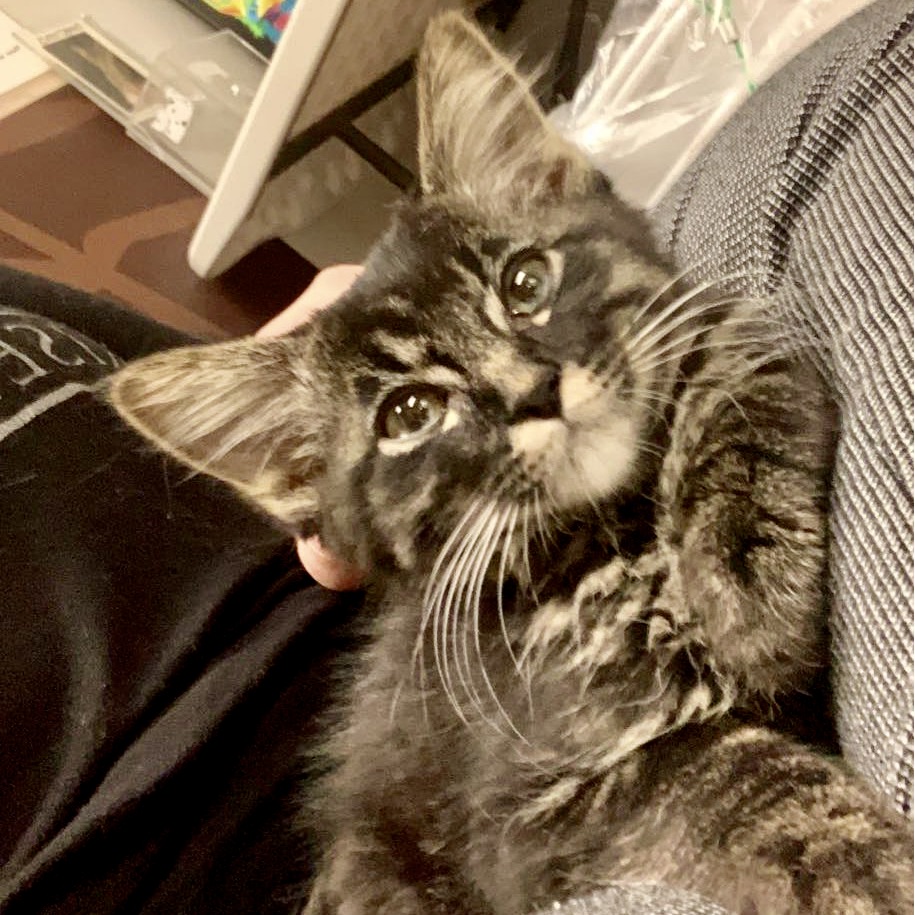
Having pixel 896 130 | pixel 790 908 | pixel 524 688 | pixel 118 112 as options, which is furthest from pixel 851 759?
pixel 118 112

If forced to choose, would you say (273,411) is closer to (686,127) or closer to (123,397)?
(123,397)

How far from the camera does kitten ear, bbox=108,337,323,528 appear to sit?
87 cm

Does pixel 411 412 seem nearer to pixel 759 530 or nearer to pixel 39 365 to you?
pixel 759 530

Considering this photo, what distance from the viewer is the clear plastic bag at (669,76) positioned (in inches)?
57.1

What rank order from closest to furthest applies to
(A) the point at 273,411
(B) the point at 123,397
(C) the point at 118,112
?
(B) the point at 123,397
(A) the point at 273,411
(C) the point at 118,112

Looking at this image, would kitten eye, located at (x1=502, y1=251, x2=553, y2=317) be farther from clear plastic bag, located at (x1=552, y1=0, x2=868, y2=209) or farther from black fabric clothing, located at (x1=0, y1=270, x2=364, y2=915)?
clear plastic bag, located at (x1=552, y1=0, x2=868, y2=209)

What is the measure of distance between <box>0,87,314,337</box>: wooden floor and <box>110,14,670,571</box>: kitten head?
105 centimetres

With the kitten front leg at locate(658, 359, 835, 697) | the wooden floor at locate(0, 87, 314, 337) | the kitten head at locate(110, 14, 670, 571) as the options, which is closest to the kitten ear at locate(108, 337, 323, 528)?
the kitten head at locate(110, 14, 670, 571)

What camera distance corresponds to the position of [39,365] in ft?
3.37

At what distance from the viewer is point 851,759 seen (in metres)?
0.62

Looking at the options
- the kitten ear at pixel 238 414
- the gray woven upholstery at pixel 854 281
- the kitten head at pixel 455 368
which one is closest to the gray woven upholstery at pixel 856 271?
the gray woven upholstery at pixel 854 281

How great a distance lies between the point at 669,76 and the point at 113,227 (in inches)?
46.3

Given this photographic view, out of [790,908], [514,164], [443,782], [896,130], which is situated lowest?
[443,782]

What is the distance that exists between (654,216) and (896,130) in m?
0.46
